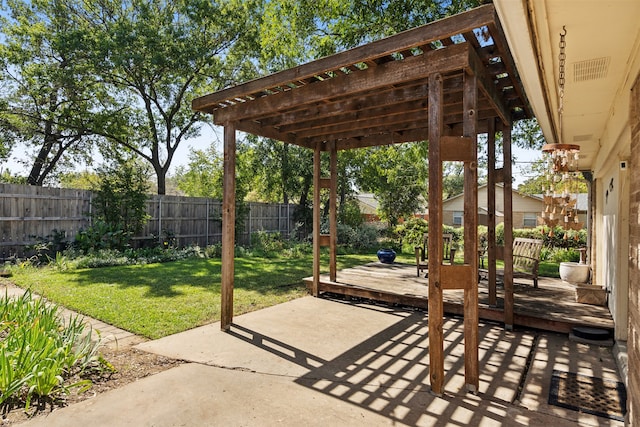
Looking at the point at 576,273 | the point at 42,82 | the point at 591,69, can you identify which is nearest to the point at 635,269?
the point at 591,69

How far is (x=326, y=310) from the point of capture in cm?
508

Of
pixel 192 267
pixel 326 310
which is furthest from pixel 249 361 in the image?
pixel 192 267

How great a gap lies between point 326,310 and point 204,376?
93.4 inches

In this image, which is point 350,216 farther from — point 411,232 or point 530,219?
point 530,219

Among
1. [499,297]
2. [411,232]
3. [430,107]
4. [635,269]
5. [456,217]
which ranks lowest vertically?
[499,297]

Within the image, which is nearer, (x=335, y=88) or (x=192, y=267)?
(x=335, y=88)

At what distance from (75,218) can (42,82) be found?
5428 millimetres

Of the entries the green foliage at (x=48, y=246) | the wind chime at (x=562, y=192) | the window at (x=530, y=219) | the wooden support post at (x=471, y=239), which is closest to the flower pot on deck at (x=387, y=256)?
the wind chime at (x=562, y=192)

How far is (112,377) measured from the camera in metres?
2.90

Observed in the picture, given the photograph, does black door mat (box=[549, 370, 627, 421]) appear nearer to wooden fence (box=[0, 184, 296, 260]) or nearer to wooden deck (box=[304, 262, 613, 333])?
wooden deck (box=[304, 262, 613, 333])

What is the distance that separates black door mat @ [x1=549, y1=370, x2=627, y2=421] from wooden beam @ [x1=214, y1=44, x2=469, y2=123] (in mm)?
2514

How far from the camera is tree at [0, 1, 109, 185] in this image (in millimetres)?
11344

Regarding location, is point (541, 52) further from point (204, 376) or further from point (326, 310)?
point (326, 310)

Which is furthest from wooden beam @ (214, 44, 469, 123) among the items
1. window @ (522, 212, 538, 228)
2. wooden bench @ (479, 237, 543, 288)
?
window @ (522, 212, 538, 228)
